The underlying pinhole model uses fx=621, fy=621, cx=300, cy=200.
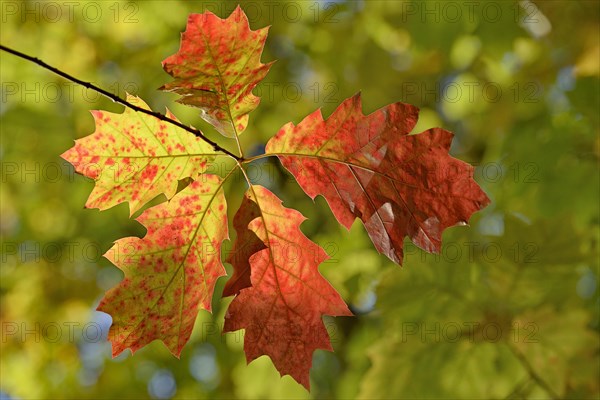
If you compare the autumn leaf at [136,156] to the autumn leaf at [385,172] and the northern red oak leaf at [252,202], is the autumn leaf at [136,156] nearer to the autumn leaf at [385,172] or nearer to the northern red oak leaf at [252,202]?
the northern red oak leaf at [252,202]

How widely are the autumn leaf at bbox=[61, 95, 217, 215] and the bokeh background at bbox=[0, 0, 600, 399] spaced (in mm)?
1007

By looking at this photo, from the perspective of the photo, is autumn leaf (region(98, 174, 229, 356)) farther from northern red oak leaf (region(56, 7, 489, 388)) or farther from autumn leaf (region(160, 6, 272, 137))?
autumn leaf (region(160, 6, 272, 137))

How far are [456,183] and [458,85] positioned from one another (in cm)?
213

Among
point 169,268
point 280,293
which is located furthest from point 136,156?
point 280,293

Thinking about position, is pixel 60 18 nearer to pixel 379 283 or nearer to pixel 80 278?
pixel 80 278

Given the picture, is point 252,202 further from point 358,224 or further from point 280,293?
point 358,224

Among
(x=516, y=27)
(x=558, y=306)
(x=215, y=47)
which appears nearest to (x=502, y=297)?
(x=558, y=306)

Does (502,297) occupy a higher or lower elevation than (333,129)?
lower

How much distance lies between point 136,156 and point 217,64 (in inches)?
8.8

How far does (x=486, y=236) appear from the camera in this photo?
1.99 metres

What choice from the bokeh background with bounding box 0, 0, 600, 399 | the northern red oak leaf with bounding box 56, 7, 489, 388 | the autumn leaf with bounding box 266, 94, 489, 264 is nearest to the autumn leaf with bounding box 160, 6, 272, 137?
the northern red oak leaf with bounding box 56, 7, 489, 388

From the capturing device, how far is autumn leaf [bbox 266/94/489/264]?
941 millimetres

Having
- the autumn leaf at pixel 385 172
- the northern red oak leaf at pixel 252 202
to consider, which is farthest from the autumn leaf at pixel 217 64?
the autumn leaf at pixel 385 172

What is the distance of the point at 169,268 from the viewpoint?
1035 mm
